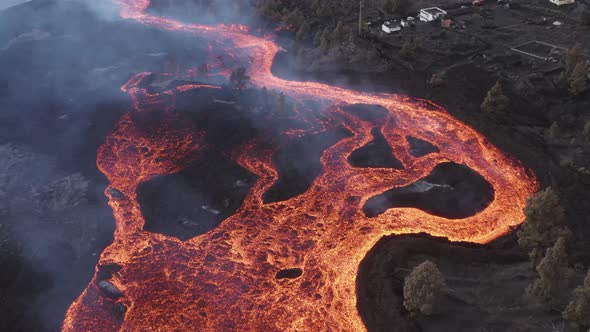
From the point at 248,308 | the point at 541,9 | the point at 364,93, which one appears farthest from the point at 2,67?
the point at 541,9

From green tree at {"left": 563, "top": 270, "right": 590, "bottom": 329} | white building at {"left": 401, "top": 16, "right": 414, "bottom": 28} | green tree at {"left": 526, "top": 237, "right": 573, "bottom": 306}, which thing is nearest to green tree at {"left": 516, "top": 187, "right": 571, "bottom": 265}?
green tree at {"left": 526, "top": 237, "right": 573, "bottom": 306}

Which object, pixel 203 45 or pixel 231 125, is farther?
pixel 203 45

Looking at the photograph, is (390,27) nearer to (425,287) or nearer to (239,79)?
(239,79)

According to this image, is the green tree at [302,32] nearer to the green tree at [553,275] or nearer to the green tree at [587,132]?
the green tree at [587,132]

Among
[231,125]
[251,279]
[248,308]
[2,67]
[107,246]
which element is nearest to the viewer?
[248,308]

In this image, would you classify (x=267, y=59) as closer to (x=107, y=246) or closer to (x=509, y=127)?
(x=509, y=127)

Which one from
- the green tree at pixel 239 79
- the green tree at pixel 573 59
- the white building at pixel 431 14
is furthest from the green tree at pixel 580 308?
the white building at pixel 431 14
